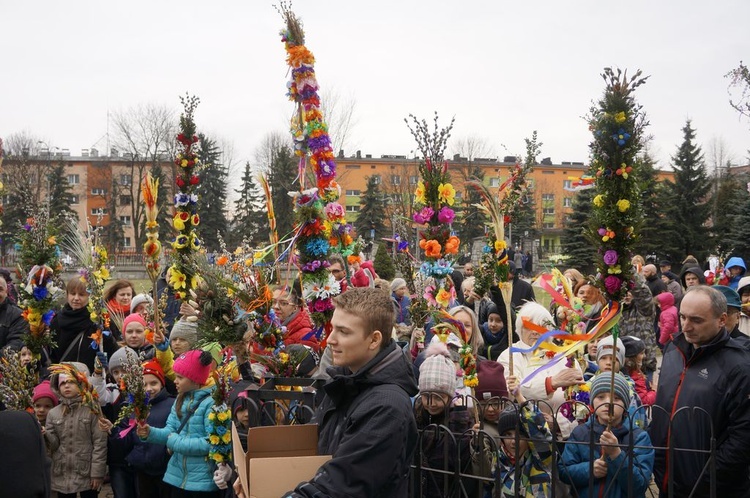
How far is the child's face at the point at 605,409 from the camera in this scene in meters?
4.31

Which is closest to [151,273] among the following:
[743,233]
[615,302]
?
[615,302]

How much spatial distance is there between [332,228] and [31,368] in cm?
307

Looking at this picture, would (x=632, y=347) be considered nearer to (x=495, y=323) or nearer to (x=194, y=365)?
(x=495, y=323)

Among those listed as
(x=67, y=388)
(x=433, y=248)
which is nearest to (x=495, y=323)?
(x=433, y=248)

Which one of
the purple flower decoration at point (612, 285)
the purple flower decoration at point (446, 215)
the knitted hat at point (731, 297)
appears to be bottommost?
the knitted hat at point (731, 297)

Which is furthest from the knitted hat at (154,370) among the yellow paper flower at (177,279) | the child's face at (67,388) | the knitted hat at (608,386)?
the knitted hat at (608,386)

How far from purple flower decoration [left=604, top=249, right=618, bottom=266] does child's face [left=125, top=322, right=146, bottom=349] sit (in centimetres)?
466

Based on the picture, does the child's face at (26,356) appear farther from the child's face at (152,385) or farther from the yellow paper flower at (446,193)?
the yellow paper flower at (446,193)

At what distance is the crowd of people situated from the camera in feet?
9.34

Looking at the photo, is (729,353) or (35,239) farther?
(35,239)

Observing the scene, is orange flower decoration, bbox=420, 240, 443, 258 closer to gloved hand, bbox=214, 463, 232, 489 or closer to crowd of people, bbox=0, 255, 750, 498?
crowd of people, bbox=0, 255, 750, 498

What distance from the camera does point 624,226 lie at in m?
4.31

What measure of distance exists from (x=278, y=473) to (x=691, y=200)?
38.4 m

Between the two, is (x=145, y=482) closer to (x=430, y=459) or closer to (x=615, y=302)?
(x=430, y=459)
